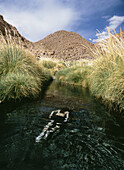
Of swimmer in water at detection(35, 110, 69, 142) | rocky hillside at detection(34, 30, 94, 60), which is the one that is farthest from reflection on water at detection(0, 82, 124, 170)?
rocky hillside at detection(34, 30, 94, 60)

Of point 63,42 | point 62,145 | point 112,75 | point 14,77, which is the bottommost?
point 62,145

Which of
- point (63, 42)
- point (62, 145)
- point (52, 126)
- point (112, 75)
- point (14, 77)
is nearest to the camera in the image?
point (62, 145)

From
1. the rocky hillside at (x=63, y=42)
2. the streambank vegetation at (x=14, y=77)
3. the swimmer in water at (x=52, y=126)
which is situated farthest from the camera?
the rocky hillside at (x=63, y=42)

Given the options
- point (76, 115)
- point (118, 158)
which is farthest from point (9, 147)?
point (76, 115)

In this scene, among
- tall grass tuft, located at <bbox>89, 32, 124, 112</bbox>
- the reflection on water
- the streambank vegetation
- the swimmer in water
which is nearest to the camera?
the reflection on water

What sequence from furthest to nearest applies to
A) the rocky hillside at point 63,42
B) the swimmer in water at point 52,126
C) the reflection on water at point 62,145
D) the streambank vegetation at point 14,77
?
the rocky hillside at point 63,42 → the streambank vegetation at point 14,77 → the swimmer in water at point 52,126 → the reflection on water at point 62,145

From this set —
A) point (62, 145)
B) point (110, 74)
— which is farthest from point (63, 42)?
point (62, 145)

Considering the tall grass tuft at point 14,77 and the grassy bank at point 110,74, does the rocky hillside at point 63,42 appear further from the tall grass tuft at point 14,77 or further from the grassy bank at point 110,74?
the tall grass tuft at point 14,77

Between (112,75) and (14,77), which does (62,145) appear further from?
(14,77)

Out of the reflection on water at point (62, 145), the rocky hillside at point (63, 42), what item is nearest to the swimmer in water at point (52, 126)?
the reflection on water at point (62, 145)

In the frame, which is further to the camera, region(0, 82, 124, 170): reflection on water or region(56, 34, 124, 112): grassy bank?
region(56, 34, 124, 112): grassy bank

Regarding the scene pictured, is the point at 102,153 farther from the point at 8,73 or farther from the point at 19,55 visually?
the point at 19,55

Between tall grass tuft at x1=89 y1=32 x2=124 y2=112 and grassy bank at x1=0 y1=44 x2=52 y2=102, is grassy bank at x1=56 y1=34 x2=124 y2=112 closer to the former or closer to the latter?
tall grass tuft at x1=89 y1=32 x2=124 y2=112

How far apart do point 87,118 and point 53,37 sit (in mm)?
49789
